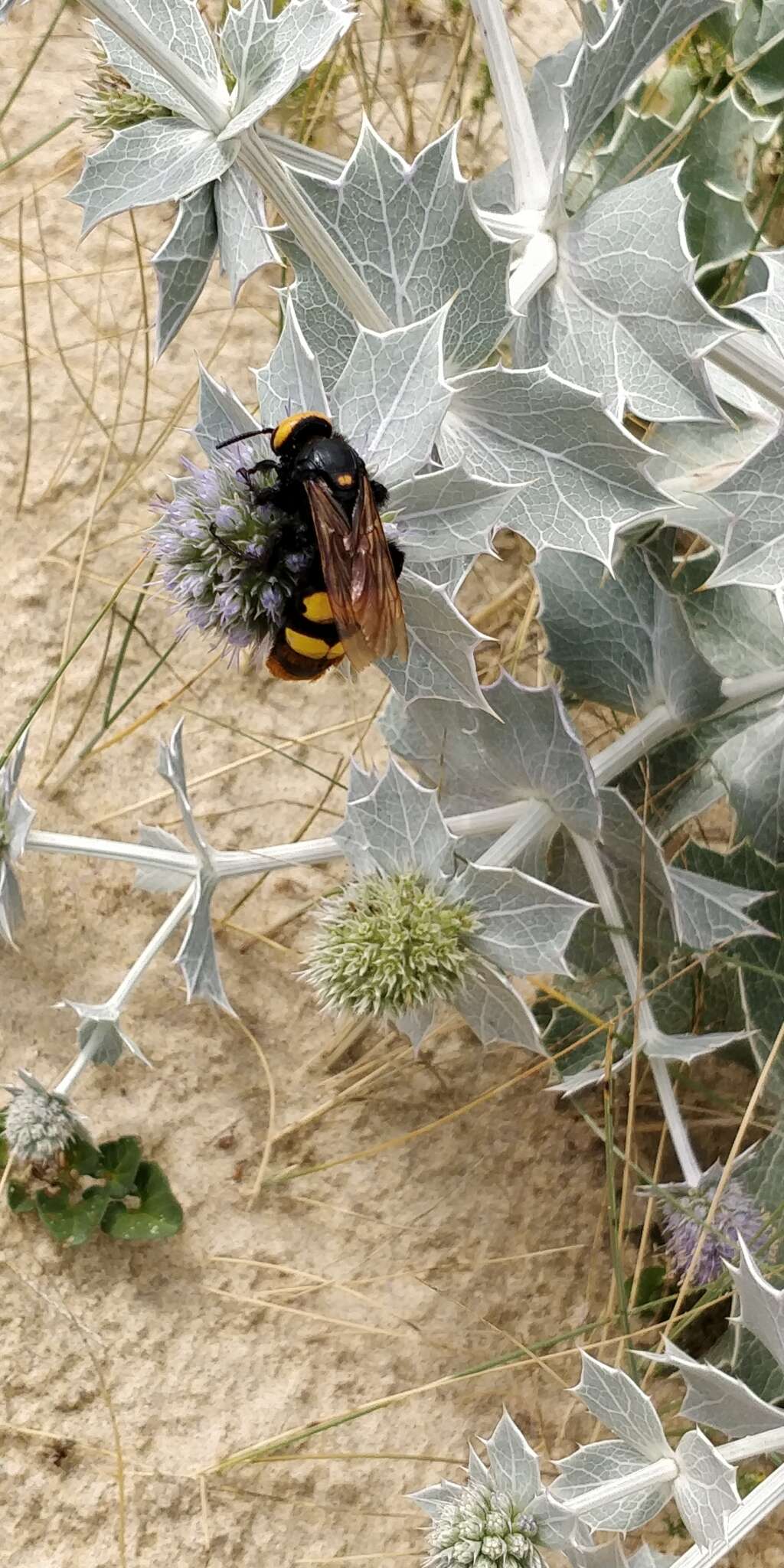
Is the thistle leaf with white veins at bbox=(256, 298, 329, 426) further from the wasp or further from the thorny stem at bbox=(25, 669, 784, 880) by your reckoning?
the thorny stem at bbox=(25, 669, 784, 880)

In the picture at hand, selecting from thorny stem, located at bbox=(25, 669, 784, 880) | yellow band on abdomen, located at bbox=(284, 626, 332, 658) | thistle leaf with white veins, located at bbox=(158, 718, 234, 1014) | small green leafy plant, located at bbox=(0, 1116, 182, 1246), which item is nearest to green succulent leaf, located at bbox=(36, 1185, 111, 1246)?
small green leafy plant, located at bbox=(0, 1116, 182, 1246)

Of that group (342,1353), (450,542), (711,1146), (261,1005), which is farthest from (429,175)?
(342,1353)

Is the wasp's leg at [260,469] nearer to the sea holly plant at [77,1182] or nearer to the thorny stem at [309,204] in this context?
the thorny stem at [309,204]

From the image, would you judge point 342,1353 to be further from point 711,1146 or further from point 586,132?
point 586,132

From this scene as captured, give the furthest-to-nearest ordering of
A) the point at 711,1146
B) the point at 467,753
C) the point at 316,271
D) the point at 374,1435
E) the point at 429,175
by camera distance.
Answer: the point at 711,1146 → the point at 374,1435 → the point at 467,753 → the point at 316,271 → the point at 429,175

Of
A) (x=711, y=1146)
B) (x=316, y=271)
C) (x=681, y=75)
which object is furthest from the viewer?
(x=681, y=75)

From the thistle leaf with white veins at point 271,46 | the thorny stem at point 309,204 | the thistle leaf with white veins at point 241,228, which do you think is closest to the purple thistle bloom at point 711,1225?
the thorny stem at point 309,204

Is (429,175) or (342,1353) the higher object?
(429,175)

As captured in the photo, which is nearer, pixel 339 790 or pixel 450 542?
pixel 450 542
